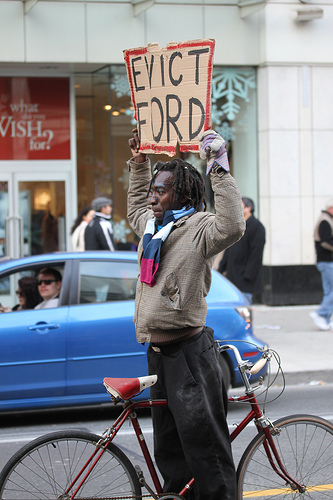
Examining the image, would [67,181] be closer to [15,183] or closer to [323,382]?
[15,183]

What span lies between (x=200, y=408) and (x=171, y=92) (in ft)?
5.07

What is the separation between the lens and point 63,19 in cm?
1238

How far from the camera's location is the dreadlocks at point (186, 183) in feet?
10.9

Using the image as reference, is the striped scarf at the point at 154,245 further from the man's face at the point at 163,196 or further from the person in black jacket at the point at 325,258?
the person in black jacket at the point at 325,258

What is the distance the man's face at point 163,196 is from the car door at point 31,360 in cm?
291

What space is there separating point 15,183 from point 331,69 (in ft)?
20.7

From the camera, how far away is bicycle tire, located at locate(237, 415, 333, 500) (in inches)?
135

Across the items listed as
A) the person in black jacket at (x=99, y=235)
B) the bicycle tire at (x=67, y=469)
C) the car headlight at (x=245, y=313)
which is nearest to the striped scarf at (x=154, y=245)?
the bicycle tire at (x=67, y=469)

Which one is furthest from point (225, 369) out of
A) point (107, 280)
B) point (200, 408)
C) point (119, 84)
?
point (119, 84)

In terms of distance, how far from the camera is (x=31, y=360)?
19.5 ft

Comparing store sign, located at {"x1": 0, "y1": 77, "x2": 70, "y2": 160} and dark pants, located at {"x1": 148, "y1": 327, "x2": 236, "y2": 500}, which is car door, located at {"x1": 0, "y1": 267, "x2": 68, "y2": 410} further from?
store sign, located at {"x1": 0, "y1": 77, "x2": 70, "y2": 160}

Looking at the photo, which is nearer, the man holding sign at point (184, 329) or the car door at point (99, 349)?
the man holding sign at point (184, 329)

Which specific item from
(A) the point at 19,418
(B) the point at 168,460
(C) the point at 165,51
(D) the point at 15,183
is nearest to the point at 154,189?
(C) the point at 165,51

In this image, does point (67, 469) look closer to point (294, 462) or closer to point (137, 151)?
point (294, 462)
